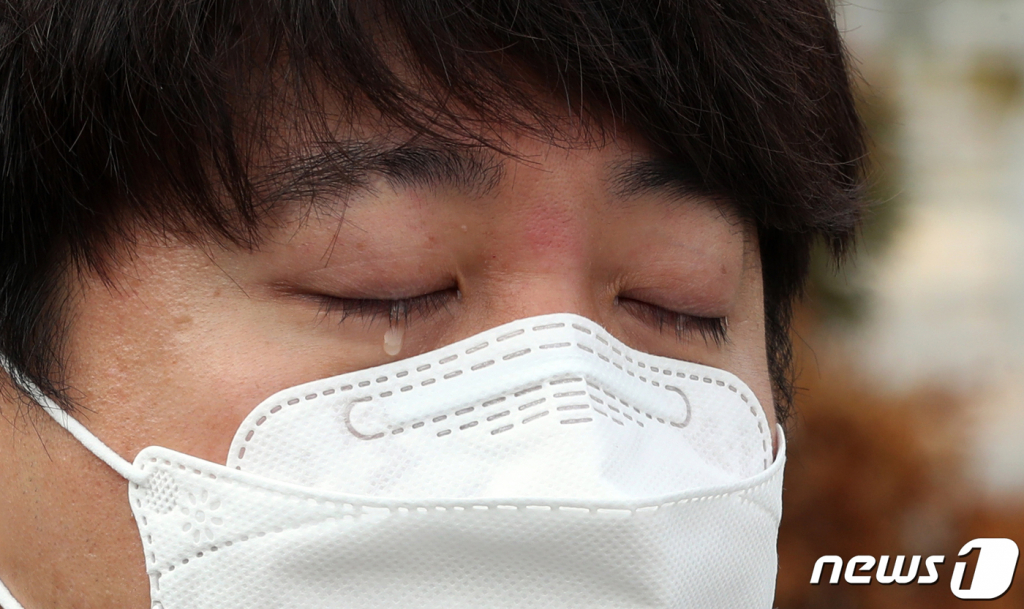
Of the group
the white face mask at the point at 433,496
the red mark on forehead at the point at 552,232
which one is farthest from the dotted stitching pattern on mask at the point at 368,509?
the red mark on forehead at the point at 552,232

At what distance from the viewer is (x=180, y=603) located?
1103 millimetres

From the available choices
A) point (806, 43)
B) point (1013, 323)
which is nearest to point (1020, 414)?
point (1013, 323)

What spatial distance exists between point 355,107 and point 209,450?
0.39 meters

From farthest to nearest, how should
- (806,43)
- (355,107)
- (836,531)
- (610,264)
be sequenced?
(836,531) → (806,43) → (610,264) → (355,107)

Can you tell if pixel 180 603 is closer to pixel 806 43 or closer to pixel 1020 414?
pixel 806 43

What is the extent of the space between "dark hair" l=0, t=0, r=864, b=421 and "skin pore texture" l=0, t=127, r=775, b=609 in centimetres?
4

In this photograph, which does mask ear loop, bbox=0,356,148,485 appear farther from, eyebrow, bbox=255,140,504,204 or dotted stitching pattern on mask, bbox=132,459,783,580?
eyebrow, bbox=255,140,504,204

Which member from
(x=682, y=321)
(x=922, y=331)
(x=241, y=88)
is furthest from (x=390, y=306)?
(x=922, y=331)

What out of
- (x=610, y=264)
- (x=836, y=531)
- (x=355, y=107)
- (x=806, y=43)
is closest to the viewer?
(x=355, y=107)

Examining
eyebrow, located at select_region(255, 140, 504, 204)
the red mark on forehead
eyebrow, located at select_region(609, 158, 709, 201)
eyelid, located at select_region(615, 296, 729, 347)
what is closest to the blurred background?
eyelid, located at select_region(615, 296, 729, 347)

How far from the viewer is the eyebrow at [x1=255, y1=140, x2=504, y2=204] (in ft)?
3.55

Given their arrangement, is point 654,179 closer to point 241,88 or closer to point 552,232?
point 552,232

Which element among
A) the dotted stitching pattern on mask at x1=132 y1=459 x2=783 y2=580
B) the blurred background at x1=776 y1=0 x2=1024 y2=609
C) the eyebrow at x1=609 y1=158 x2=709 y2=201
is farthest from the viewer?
the blurred background at x1=776 y1=0 x2=1024 y2=609

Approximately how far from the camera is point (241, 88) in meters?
1.08
